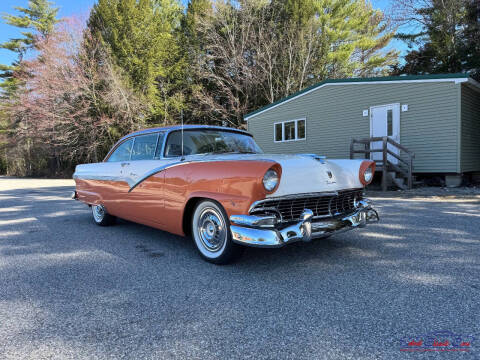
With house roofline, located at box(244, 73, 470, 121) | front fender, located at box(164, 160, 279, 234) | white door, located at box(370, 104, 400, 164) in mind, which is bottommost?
front fender, located at box(164, 160, 279, 234)

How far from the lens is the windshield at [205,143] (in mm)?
3936

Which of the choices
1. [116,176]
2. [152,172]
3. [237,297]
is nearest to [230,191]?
[237,297]

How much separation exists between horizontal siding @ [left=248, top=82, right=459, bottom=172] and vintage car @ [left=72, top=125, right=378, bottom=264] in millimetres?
8453

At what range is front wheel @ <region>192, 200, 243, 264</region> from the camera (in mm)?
3146

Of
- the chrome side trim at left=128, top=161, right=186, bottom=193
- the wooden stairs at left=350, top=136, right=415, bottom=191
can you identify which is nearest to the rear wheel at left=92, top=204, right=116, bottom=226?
the chrome side trim at left=128, top=161, right=186, bottom=193

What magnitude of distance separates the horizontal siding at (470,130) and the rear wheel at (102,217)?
35.8 ft

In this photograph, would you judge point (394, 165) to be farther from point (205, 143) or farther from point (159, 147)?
point (159, 147)

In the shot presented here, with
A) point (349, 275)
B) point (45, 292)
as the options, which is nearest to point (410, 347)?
point (349, 275)

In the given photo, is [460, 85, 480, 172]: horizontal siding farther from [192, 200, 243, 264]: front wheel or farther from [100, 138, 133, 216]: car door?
[100, 138, 133, 216]: car door

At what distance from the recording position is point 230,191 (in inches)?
118

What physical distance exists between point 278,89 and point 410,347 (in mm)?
24601

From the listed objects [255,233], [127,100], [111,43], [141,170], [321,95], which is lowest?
[255,233]

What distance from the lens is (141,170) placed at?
4.20 m

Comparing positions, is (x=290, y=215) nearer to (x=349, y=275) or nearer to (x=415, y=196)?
(x=349, y=275)
